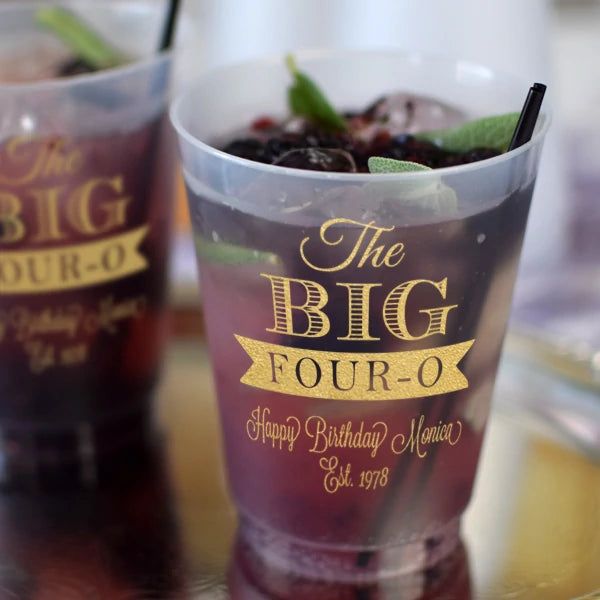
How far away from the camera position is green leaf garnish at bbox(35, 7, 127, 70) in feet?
2.33

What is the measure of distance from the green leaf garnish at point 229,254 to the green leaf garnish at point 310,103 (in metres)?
0.11

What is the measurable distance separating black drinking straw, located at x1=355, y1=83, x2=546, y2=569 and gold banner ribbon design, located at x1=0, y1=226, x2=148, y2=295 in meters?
0.23

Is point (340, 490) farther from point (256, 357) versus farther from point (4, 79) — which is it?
point (4, 79)

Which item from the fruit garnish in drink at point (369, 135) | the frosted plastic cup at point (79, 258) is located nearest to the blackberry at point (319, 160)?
the fruit garnish in drink at point (369, 135)

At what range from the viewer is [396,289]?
19.1 inches

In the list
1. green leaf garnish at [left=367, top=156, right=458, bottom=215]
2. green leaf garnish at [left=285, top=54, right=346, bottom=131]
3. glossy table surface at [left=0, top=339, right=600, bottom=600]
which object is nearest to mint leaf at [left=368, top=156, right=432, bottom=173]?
green leaf garnish at [left=367, top=156, right=458, bottom=215]

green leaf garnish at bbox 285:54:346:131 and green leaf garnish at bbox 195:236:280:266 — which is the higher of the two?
green leaf garnish at bbox 285:54:346:131

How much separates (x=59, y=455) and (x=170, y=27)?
287 millimetres

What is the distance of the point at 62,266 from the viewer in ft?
2.08

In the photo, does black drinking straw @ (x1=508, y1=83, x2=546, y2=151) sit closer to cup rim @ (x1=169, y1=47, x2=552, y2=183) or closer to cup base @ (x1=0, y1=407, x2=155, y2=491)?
cup rim @ (x1=169, y1=47, x2=552, y2=183)

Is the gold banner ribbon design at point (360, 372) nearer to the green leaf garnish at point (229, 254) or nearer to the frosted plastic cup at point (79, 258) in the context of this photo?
the green leaf garnish at point (229, 254)

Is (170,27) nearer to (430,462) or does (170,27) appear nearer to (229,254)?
(229,254)

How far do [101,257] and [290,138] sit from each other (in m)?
0.15

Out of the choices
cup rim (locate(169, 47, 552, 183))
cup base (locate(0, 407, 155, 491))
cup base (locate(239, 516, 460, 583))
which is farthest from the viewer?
cup base (locate(0, 407, 155, 491))
